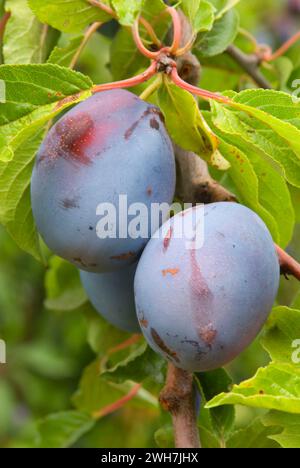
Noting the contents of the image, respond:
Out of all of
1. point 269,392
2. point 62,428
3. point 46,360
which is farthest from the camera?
point 46,360

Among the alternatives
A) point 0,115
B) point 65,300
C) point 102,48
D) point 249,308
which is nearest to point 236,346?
point 249,308

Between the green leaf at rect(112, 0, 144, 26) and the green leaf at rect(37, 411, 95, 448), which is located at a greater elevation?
the green leaf at rect(112, 0, 144, 26)

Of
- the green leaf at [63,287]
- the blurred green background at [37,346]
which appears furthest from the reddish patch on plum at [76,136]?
the blurred green background at [37,346]

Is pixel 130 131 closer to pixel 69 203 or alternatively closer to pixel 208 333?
pixel 69 203

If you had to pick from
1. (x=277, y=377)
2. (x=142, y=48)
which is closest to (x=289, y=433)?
(x=277, y=377)

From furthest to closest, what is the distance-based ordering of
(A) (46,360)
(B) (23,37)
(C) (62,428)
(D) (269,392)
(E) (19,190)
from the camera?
(A) (46,360)
(C) (62,428)
(B) (23,37)
(E) (19,190)
(D) (269,392)

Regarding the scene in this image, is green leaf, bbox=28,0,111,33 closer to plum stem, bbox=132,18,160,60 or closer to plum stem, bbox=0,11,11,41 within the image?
plum stem, bbox=132,18,160,60

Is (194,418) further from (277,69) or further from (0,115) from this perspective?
(277,69)

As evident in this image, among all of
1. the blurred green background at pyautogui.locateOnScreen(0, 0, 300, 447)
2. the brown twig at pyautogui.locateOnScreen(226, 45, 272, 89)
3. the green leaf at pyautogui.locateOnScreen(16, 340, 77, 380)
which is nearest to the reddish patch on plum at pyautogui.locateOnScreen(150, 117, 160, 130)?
the brown twig at pyautogui.locateOnScreen(226, 45, 272, 89)
